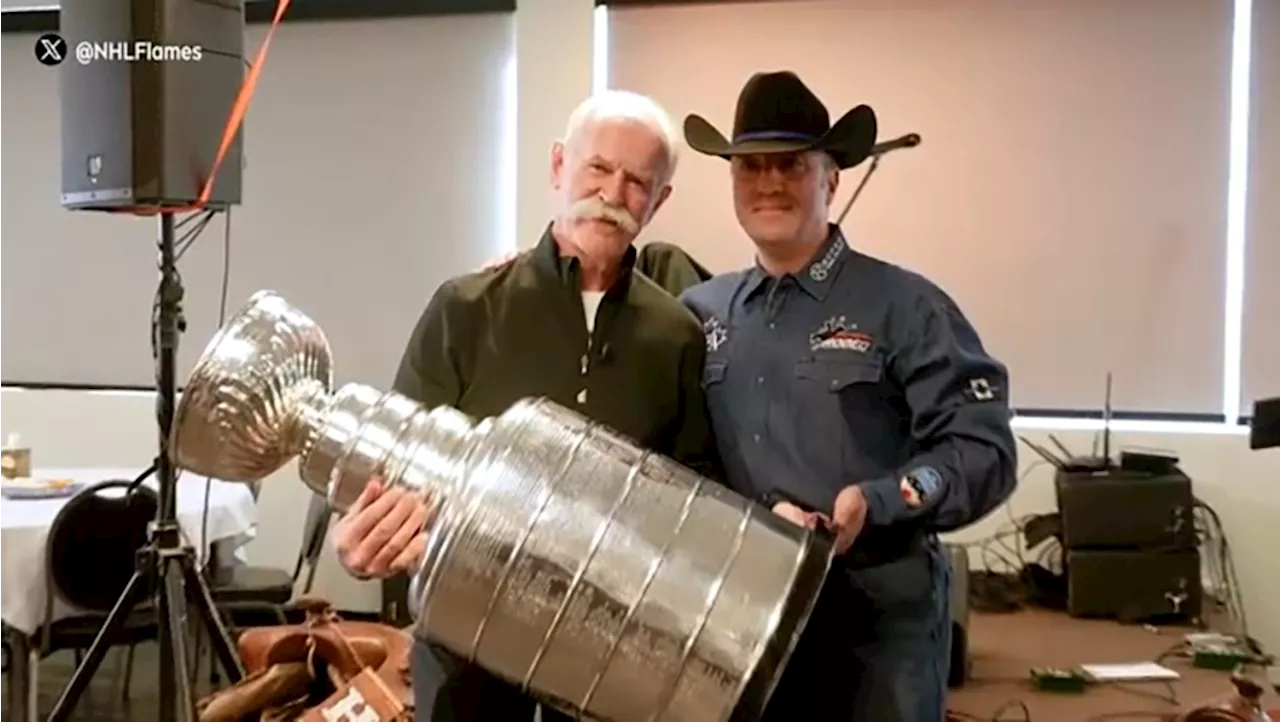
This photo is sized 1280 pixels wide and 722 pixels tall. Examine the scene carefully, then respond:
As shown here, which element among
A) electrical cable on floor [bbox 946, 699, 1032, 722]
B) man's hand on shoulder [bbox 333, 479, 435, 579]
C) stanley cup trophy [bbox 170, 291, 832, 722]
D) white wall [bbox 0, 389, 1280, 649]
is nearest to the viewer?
stanley cup trophy [bbox 170, 291, 832, 722]

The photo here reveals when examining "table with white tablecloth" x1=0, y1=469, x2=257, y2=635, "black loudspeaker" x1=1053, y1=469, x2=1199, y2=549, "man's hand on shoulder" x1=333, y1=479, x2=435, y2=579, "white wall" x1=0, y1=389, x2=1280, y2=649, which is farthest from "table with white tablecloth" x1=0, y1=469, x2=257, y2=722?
"black loudspeaker" x1=1053, y1=469, x2=1199, y2=549

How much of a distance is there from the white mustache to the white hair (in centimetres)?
8

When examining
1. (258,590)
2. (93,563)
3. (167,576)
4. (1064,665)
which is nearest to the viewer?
(167,576)

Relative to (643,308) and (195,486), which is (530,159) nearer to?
(195,486)

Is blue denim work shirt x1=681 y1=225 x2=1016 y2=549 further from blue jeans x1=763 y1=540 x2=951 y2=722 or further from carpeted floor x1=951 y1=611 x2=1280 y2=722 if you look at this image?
carpeted floor x1=951 y1=611 x2=1280 y2=722

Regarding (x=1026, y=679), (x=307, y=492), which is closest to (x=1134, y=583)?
(x=1026, y=679)

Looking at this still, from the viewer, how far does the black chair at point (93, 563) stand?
2863 millimetres

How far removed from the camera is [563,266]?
160 cm

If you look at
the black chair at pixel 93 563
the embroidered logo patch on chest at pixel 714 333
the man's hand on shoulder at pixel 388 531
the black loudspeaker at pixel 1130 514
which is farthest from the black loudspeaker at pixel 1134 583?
the man's hand on shoulder at pixel 388 531

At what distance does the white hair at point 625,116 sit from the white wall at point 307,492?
2.56m

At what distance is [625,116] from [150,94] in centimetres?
113

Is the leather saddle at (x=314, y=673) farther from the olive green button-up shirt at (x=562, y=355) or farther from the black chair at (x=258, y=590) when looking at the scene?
the black chair at (x=258, y=590)

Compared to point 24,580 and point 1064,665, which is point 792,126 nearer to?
point 1064,665

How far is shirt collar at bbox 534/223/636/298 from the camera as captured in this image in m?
1.60
